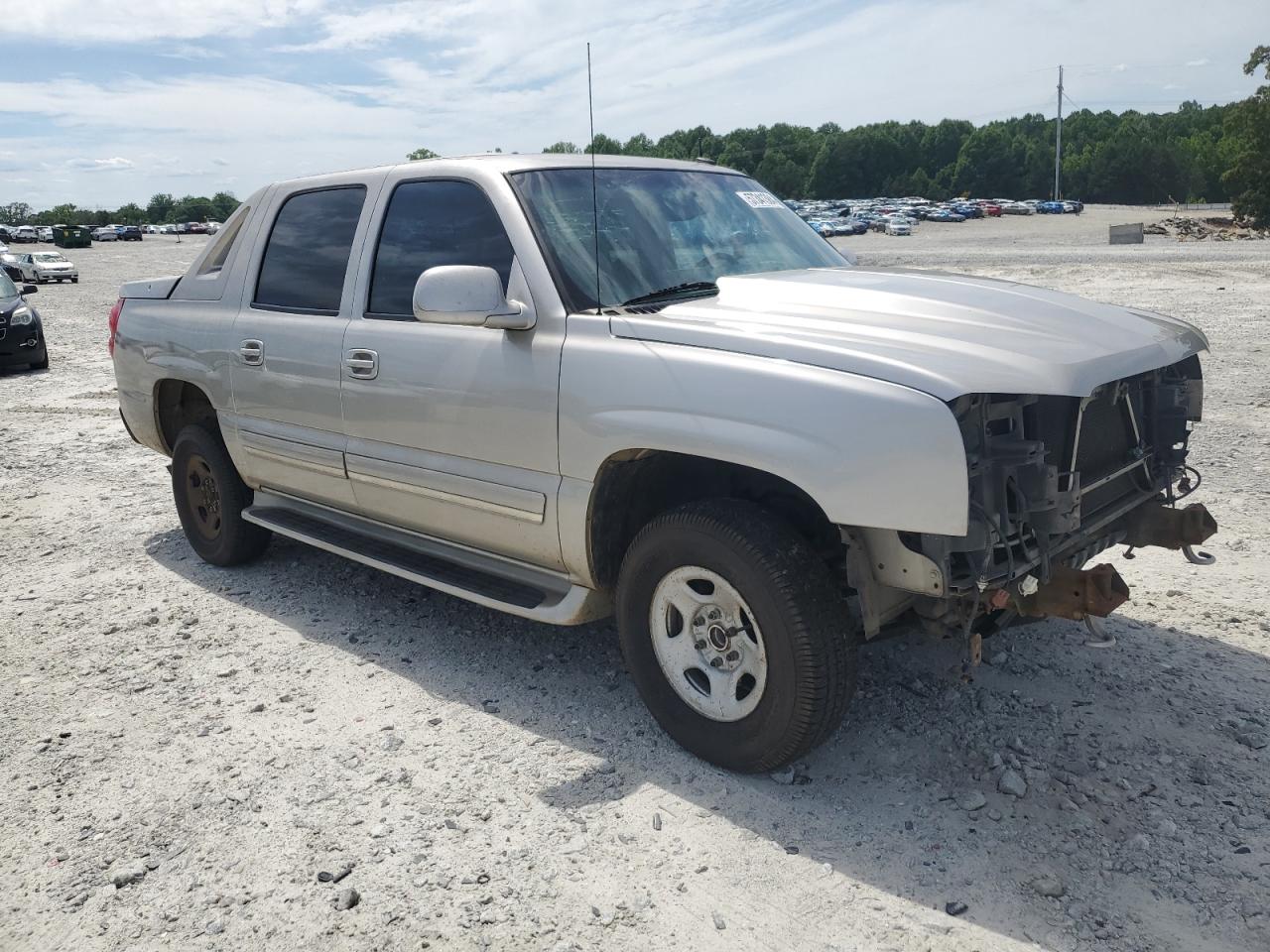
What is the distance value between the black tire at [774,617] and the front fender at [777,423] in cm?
23

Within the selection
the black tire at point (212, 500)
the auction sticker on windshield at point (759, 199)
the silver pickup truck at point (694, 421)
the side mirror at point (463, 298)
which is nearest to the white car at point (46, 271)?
the black tire at point (212, 500)

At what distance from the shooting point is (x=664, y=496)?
382cm

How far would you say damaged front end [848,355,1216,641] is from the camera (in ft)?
9.52

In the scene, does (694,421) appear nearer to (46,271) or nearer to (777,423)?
(777,423)

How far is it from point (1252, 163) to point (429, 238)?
205 ft

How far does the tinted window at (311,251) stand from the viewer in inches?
180

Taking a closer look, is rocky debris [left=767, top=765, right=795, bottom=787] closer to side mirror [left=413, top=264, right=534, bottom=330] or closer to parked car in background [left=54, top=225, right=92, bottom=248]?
side mirror [left=413, top=264, right=534, bottom=330]

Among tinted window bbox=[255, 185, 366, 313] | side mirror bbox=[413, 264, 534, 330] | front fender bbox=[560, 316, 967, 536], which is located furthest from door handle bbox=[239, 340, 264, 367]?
front fender bbox=[560, 316, 967, 536]

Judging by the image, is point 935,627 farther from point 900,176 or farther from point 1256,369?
point 900,176

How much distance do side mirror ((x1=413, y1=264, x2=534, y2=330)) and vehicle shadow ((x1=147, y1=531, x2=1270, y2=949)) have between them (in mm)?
1484

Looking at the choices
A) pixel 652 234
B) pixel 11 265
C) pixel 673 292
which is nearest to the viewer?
pixel 673 292


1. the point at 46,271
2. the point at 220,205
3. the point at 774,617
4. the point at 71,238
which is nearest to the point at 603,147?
the point at 774,617

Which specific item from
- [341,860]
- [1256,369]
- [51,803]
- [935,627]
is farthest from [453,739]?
[1256,369]

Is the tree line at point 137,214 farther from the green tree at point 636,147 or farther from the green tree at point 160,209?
the green tree at point 636,147
